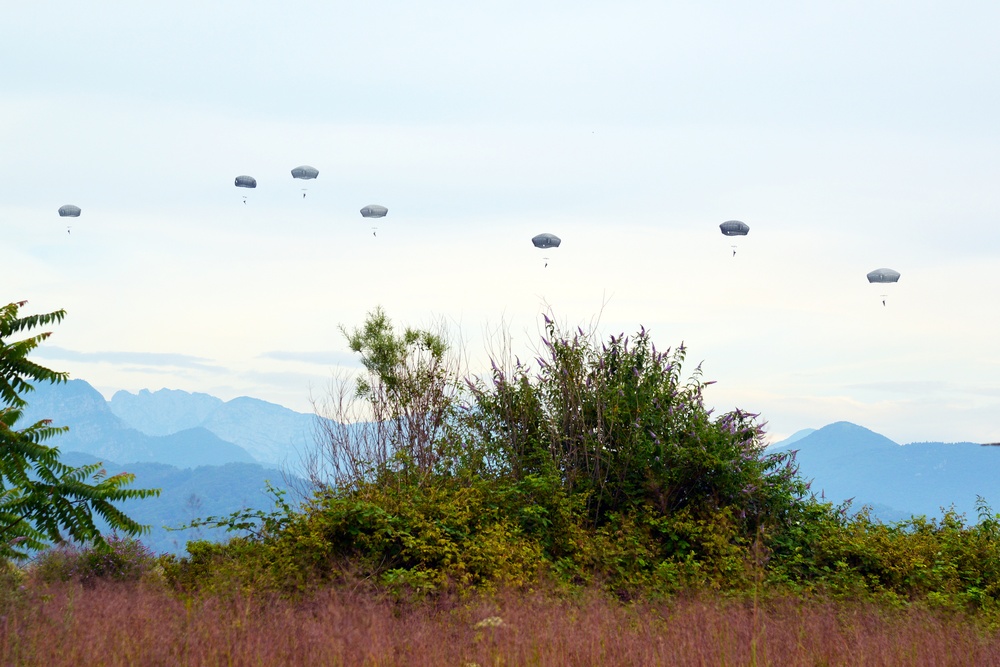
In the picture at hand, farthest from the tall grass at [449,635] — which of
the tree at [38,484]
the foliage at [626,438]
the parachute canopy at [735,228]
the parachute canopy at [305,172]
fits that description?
the parachute canopy at [305,172]

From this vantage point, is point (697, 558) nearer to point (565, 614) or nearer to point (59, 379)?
point (565, 614)

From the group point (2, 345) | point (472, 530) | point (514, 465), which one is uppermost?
point (2, 345)

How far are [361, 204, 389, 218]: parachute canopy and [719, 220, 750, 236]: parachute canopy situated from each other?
19164 mm

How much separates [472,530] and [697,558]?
12.4 feet

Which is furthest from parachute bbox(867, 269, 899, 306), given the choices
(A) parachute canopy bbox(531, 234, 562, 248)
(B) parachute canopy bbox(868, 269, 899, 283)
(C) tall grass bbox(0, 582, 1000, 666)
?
(C) tall grass bbox(0, 582, 1000, 666)

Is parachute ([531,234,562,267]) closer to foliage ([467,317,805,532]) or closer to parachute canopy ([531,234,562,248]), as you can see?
parachute canopy ([531,234,562,248])

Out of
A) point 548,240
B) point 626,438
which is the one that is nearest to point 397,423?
point 626,438

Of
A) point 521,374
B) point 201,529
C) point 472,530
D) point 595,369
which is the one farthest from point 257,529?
point 595,369

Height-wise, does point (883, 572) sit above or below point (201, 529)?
below

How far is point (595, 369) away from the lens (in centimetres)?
1706

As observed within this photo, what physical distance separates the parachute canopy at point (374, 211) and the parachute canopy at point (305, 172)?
6.35 metres

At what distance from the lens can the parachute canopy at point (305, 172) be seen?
5259 centimetres

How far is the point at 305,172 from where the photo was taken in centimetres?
5288

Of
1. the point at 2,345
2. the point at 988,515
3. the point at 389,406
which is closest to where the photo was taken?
the point at 2,345
